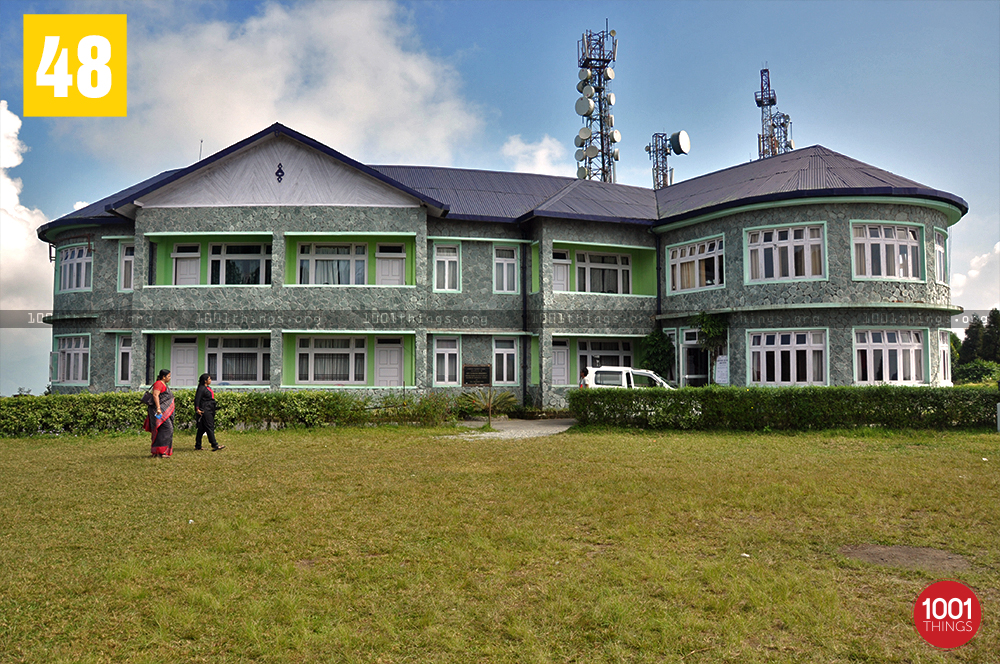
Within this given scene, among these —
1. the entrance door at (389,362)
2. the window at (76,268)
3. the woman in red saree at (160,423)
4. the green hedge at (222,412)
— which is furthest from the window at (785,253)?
the window at (76,268)

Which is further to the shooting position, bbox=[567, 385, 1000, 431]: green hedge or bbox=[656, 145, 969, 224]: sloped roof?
bbox=[656, 145, 969, 224]: sloped roof

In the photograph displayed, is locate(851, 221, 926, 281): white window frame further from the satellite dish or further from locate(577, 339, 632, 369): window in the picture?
the satellite dish

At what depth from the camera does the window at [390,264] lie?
23531 millimetres

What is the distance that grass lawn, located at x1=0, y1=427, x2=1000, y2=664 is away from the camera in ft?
15.5

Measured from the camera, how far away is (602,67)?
116ft

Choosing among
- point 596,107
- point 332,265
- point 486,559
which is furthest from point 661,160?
point 486,559

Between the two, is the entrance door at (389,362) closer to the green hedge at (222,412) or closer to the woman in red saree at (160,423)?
the green hedge at (222,412)

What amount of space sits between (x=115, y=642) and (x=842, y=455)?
12.3 m

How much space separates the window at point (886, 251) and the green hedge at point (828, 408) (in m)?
4.60

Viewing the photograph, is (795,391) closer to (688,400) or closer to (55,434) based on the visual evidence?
(688,400)

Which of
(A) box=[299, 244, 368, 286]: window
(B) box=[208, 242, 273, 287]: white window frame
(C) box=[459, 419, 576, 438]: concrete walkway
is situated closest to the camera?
(C) box=[459, 419, 576, 438]: concrete walkway

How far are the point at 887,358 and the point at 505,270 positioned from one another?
1218 cm

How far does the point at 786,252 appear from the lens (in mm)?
20641

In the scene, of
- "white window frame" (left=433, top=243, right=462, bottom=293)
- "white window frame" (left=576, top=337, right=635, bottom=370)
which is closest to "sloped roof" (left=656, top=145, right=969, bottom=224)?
"white window frame" (left=576, top=337, right=635, bottom=370)
